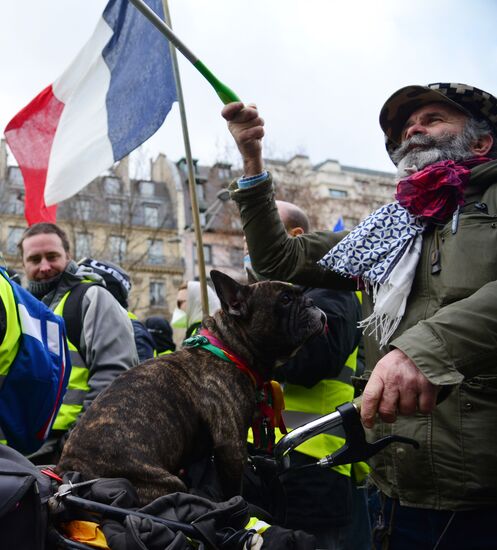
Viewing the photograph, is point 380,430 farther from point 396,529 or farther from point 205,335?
point 205,335

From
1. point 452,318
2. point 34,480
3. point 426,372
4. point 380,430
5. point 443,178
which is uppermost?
point 443,178

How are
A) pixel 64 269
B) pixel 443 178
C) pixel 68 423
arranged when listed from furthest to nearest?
pixel 64 269, pixel 68 423, pixel 443 178

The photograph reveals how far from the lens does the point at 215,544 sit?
1.65 metres

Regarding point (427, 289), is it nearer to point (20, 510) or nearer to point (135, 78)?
point (20, 510)

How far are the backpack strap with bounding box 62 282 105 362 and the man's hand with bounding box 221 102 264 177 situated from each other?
1828 millimetres

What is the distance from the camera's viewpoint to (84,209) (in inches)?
819

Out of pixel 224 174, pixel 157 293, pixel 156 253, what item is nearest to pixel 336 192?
pixel 156 253

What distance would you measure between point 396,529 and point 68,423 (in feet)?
6.82

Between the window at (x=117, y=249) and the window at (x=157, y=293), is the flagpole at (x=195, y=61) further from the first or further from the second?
the window at (x=157, y=293)

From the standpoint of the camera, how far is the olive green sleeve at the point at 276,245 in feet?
9.18

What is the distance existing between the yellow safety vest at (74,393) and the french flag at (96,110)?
156cm

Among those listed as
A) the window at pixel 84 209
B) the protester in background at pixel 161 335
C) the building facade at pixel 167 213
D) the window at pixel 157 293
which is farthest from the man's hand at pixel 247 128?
the window at pixel 157 293

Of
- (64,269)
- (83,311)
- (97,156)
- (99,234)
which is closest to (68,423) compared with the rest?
(83,311)

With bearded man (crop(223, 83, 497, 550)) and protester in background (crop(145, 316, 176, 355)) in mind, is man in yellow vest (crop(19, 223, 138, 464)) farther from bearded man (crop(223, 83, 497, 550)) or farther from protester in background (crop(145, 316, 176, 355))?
protester in background (crop(145, 316, 176, 355))
